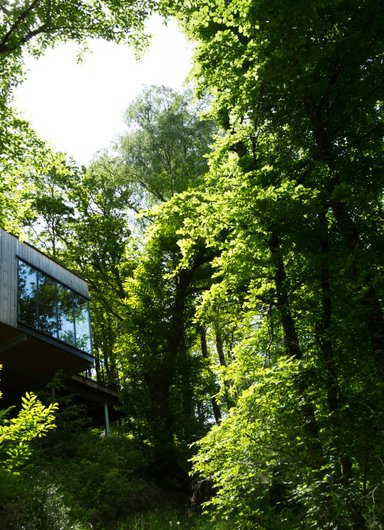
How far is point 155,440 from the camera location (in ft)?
48.2

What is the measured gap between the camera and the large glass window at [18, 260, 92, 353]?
1451 centimetres

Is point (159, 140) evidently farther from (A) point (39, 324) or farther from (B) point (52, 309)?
(A) point (39, 324)

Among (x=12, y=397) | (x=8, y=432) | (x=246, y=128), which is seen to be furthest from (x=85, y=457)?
(x=246, y=128)

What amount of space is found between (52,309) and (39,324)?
1.25m

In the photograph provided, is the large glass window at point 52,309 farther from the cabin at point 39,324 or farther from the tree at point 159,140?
the tree at point 159,140

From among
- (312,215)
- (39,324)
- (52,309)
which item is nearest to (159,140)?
(52,309)

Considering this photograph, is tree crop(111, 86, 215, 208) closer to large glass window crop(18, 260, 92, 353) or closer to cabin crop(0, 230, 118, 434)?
cabin crop(0, 230, 118, 434)

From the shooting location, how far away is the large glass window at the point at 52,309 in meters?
14.5

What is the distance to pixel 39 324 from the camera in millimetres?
14672

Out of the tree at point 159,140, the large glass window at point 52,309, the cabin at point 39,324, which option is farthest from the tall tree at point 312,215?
the tree at point 159,140

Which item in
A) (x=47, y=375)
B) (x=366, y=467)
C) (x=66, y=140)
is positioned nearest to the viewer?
(x=366, y=467)

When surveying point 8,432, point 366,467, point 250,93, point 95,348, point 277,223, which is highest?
point 95,348

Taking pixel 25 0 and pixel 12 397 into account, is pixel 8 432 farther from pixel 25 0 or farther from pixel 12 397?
pixel 12 397

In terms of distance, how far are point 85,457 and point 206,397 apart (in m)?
6.44
